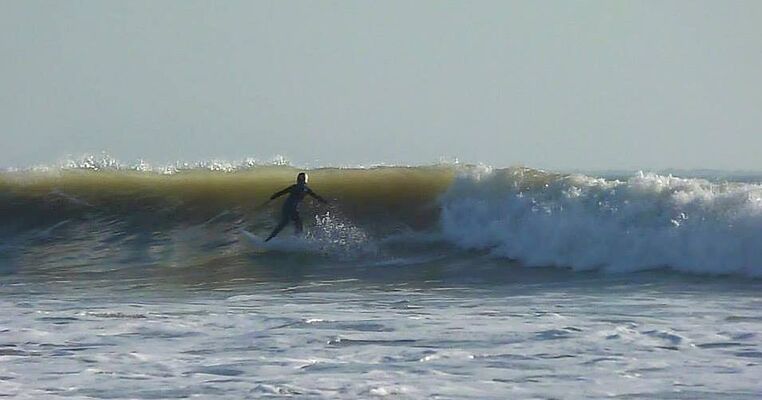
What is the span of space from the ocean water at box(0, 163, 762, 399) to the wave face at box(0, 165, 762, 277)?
0.05 meters

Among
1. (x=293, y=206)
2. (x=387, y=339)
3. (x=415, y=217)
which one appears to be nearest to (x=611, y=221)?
(x=415, y=217)

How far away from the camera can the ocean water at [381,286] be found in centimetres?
859

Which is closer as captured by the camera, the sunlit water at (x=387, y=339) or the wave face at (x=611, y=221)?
the sunlit water at (x=387, y=339)

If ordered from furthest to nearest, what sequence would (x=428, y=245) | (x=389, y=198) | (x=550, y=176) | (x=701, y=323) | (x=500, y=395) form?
1. (x=389, y=198)
2. (x=550, y=176)
3. (x=428, y=245)
4. (x=701, y=323)
5. (x=500, y=395)

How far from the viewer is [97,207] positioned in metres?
23.3

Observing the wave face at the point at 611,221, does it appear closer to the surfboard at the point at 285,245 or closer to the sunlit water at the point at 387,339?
the sunlit water at the point at 387,339

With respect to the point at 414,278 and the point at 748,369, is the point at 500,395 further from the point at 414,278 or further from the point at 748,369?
the point at 414,278

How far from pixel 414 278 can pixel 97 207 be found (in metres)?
9.44

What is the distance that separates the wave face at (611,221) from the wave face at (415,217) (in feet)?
0.07

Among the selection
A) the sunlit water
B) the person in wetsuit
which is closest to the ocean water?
the sunlit water

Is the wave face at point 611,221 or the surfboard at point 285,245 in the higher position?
the wave face at point 611,221

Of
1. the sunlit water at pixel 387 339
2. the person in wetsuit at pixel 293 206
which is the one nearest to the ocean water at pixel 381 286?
the sunlit water at pixel 387 339

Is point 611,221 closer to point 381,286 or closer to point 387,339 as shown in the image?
point 381,286

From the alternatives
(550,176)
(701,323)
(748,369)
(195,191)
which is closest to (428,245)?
(550,176)
